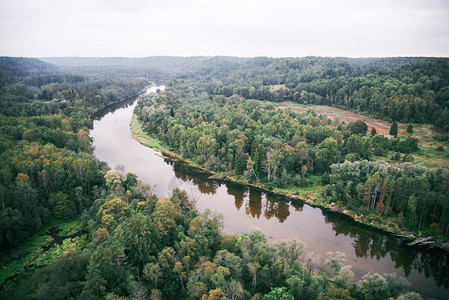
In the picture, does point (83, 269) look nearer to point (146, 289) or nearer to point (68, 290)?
point (68, 290)

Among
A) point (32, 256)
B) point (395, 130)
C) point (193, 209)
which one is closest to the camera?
point (32, 256)

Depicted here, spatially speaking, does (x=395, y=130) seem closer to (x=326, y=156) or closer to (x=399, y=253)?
(x=326, y=156)

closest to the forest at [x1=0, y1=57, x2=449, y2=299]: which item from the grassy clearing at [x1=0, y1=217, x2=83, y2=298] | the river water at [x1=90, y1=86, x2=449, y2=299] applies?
the grassy clearing at [x1=0, y1=217, x2=83, y2=298]

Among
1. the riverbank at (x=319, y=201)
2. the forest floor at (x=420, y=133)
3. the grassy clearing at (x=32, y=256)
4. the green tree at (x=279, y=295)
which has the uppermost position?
the forest floor at (x=420, y=133)

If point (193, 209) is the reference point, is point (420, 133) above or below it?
above

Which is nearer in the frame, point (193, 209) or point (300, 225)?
point (193, 209)

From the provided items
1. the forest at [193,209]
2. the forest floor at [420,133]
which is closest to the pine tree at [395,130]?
the forest at [193,209]

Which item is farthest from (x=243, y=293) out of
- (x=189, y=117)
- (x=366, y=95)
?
(x=366, y=95)

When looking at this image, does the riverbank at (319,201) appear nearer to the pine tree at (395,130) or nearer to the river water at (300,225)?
the river water at (300,225)

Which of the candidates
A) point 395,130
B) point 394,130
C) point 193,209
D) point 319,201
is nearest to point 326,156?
point 319,201

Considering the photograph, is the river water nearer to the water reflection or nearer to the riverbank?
the water reflection
